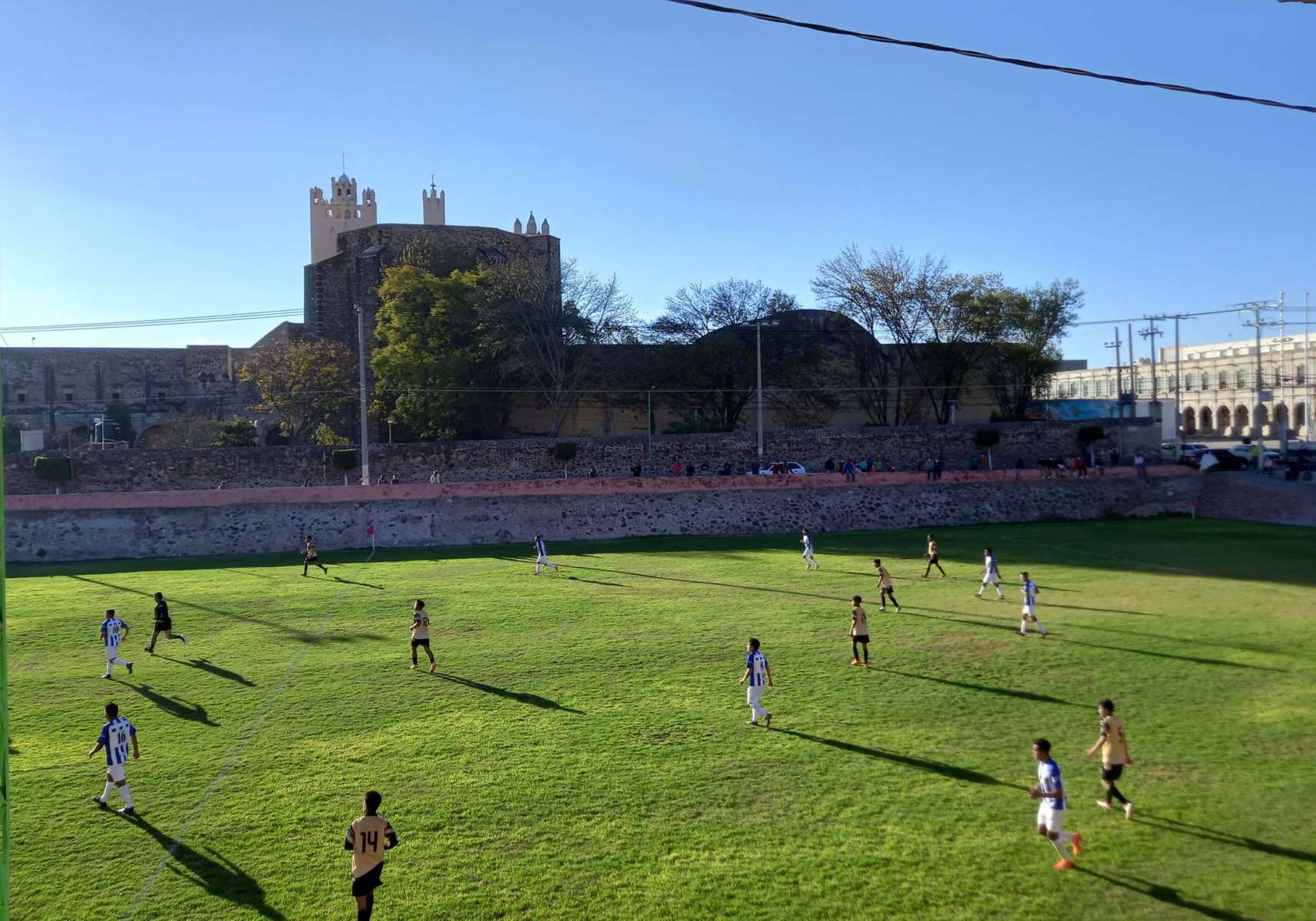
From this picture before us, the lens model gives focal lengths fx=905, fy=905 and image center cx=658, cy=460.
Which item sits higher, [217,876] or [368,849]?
[368,849]

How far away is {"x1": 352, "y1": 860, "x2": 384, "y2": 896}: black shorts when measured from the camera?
8.12 metres

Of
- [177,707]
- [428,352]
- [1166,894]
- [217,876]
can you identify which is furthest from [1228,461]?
[217,876]

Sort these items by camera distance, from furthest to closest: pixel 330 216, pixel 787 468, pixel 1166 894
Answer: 1. pixel 330 216
2. pixel 787 468
3. pixel 1166 894

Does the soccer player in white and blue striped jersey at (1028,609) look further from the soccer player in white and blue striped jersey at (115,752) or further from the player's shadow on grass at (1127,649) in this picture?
the soccer player in white and blue striped jersey at (115,752)

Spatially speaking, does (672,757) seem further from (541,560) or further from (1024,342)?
(1024,342)

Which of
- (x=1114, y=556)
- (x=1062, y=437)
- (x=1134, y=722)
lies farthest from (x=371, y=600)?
(x=1062, y=437)

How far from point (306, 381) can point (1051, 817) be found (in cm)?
4393

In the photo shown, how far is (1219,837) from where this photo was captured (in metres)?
9.52

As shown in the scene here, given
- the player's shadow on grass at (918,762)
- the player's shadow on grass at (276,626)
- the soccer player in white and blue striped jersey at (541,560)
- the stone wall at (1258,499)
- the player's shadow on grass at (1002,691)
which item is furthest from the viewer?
the stone wall at (1258,499)

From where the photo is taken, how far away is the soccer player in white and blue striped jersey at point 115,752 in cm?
1101

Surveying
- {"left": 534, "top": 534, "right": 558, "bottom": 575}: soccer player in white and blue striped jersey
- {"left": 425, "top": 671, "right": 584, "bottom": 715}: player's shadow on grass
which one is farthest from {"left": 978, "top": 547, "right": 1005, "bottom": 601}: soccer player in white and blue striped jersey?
{"left": 534, "top": 534, "right": 558, "bottom": 575}: soccer player in white and blue striped jersey

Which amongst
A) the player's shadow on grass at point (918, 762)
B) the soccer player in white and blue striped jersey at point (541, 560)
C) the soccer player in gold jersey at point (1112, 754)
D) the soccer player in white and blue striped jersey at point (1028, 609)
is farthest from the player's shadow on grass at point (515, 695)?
the soccer player in white and blue striped jersey at point (541, 560)

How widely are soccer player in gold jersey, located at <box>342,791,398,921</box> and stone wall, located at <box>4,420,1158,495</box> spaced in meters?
33.7

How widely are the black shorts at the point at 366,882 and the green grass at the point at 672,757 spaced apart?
579mm
